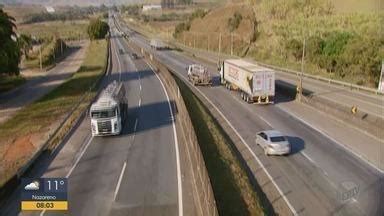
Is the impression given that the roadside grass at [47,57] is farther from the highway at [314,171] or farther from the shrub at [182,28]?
the highway at [314,171]

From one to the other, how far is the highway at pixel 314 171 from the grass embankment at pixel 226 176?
170 centimetres

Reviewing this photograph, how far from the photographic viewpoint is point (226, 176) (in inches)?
1118

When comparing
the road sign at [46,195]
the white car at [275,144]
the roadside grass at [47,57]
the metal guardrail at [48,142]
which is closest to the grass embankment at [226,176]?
the white car at [275,144]

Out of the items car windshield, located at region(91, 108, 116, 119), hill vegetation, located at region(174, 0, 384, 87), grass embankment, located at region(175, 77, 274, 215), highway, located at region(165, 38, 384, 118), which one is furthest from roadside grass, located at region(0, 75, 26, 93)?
hill vegetation, located at region(174, 0, 384, 87)

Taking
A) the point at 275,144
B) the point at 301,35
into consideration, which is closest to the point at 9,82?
the point at 275,144

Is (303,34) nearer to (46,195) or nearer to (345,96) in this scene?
(345,96)

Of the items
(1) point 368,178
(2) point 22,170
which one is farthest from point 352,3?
(2) point 22,170

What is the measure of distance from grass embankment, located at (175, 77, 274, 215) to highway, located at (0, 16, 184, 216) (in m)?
1.93

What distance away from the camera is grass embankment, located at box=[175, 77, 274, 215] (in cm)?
2406

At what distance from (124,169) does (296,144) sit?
12660mm

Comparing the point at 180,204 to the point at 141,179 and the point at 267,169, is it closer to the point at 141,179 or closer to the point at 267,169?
the point at 141,179

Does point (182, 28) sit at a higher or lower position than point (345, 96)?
higher

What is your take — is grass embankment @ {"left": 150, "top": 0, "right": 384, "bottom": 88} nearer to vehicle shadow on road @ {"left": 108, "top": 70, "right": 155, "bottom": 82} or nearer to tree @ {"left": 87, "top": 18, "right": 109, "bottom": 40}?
vehicle shadow on road @ {"left": 108, "top": 70, "right": 155, "bottom": 82}

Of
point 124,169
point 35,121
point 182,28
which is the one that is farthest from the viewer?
point 182,28
